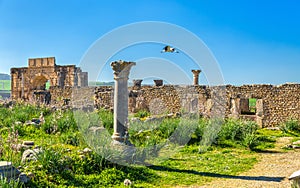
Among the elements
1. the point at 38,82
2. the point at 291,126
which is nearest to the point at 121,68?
the point at 291,126

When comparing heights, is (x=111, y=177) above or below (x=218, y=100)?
below

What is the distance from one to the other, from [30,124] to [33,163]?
17.5 ft

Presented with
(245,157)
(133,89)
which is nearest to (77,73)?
(133,89)

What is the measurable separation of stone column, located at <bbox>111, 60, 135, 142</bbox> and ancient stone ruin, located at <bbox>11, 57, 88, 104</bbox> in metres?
18.0

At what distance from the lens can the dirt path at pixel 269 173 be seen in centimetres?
634

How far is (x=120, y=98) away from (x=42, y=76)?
23.6 metres

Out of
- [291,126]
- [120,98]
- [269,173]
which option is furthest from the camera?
[291,126]

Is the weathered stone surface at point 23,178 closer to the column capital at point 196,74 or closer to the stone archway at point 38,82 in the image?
the column capital at point 196,74

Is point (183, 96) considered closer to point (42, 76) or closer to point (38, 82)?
point (42, 76)

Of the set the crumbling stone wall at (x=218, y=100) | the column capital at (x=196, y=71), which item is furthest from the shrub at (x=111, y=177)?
the column capital at (x=196, y=71)

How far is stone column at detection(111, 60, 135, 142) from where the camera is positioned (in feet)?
25.9

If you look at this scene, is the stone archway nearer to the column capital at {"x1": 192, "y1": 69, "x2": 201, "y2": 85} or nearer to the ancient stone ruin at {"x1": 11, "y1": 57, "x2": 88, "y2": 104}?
the ancient stone ruin at {"x1": 11, "y1": 57, "x2": 88, "y2": 104}

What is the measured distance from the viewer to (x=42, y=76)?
2933cm

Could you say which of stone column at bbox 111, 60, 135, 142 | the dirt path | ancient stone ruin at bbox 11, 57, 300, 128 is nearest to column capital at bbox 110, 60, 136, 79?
stone column at bbox 111, 60, 135, 142
